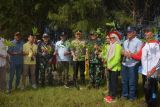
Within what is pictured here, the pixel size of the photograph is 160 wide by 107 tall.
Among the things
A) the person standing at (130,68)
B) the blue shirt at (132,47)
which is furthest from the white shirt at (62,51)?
the blue shirt at (132,47)

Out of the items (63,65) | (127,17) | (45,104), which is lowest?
(45,104)

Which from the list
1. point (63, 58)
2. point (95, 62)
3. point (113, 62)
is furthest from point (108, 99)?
point (63, 58)

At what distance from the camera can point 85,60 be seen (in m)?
12.2

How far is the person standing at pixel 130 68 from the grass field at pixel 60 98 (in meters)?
0.31

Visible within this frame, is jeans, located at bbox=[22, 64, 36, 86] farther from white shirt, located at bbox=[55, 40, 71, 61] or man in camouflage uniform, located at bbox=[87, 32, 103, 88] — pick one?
man in camouflage uniform, located at bbox=[87, 32, 103, 88]

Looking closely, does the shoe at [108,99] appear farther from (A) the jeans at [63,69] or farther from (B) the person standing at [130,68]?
(A) the jeans at [63,69]

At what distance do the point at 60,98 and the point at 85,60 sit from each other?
170cm

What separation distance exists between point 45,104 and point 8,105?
94 centimetres

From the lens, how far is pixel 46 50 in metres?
→ 12.7

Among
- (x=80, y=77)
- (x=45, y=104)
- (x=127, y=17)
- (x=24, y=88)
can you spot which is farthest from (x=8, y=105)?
(x=127, y=17)

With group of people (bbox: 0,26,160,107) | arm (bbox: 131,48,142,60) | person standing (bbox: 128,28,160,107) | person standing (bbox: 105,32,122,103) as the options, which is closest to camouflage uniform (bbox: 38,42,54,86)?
group of people (bbox: 0,26,160,107)

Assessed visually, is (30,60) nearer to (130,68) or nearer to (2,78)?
(2,78)

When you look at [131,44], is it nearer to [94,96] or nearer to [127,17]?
[94,96]

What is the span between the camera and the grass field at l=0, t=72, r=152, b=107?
10.3 meters
